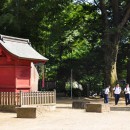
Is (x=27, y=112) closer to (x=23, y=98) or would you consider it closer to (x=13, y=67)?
Result: (x=23, y=98)

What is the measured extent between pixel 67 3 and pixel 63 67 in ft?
27.4

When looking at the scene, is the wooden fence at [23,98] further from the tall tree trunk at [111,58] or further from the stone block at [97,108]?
the tall tree trunk at [111,58]

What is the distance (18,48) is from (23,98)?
477 cm

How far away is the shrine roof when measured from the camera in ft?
87.0

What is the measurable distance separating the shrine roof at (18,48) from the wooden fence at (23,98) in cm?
257

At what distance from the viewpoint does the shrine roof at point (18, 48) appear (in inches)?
1044

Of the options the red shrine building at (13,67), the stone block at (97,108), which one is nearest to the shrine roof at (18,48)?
the red shrine building at (13,67)

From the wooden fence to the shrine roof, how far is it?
2568mm

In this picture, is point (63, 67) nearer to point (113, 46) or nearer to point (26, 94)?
point (113, 46)

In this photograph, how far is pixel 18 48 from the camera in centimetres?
2809

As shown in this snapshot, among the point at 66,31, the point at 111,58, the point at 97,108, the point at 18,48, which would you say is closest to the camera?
the point at 97,108

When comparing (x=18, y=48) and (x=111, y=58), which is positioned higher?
(x=111, y=58)

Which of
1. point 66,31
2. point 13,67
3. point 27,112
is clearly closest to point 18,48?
point 13,67

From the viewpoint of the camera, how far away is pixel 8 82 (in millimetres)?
26812
